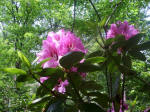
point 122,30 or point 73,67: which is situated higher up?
point 122,30

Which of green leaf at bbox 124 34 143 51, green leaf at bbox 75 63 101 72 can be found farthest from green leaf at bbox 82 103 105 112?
green leaf at bbox 124 34 143 51

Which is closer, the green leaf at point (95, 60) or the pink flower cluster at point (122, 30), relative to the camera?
the green leaf at point (95, 60)

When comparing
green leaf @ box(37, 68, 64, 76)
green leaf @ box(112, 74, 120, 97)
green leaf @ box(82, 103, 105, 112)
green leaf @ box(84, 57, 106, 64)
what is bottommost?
green leaf @ box(82, 103, 105, 112)

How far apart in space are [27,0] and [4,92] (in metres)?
4.87

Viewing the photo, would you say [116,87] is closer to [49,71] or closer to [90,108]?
[90,108]

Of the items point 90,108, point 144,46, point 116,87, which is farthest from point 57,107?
point 144,46

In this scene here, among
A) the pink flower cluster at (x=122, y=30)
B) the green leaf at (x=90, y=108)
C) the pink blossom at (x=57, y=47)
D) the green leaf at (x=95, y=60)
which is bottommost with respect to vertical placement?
the green leaf at (x=90, y=108)

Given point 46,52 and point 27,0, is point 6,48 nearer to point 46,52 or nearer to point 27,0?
point 27,0

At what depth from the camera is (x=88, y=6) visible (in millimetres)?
6910

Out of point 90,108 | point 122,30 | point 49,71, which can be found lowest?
point 90,108

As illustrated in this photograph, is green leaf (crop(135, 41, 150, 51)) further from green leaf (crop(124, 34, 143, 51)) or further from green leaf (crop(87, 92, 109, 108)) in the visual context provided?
green leaf (crop(87, 92, 109, 108))

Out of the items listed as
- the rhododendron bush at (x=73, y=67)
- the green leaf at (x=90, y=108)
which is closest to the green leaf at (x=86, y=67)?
the rhododendron bush at (x=73, y=67)

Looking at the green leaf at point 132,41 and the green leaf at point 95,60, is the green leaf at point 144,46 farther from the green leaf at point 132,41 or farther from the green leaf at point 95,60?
the green leaf at point 95,60

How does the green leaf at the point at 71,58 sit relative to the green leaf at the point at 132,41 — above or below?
below
